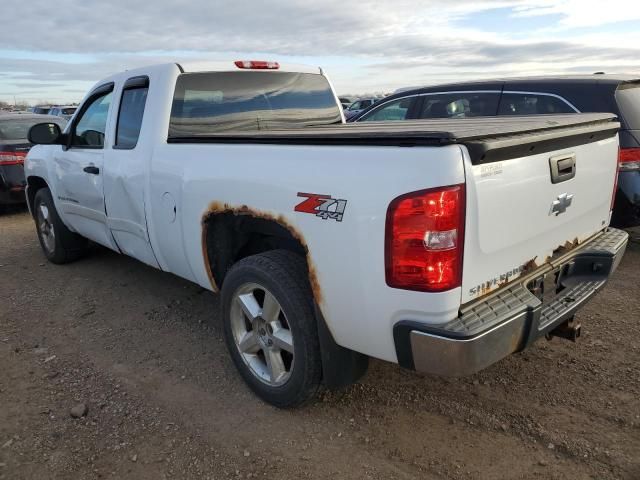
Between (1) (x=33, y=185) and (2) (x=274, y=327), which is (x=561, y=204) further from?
(1) (x=33, y=185)

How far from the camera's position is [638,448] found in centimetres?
257

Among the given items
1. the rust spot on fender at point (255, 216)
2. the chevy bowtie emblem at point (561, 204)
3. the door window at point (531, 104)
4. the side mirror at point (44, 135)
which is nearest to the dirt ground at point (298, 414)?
the rust spot on fender at point (255, 216)

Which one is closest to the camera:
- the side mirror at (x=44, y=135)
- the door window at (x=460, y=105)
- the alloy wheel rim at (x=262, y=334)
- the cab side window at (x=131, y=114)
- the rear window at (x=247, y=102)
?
the alloy wheel rim at (x=262, y=334)

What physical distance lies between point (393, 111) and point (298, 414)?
196 inches

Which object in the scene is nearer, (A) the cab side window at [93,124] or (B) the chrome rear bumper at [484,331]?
(B) the chrome rear bumper at [484,331]

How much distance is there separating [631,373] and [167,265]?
3072mm

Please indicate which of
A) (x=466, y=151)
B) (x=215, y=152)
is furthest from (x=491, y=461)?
(x=215, y=152)

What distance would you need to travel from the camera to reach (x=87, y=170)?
4.40 meters

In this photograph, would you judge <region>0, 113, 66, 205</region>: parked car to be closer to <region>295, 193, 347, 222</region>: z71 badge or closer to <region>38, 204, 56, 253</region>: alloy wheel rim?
<region>38, 204, 56, 253</region>: alloy wheel rim

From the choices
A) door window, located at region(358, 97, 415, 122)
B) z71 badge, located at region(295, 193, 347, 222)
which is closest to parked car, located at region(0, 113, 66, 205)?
door window, located at region(358, 97, 415, 122)

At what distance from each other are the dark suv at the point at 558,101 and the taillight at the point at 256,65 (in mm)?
2792

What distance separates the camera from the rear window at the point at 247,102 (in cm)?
374

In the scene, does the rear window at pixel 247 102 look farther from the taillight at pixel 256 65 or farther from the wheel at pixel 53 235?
the wheel at pixel 53 235

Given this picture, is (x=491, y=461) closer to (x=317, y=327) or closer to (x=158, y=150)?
(x=317, y=327)
